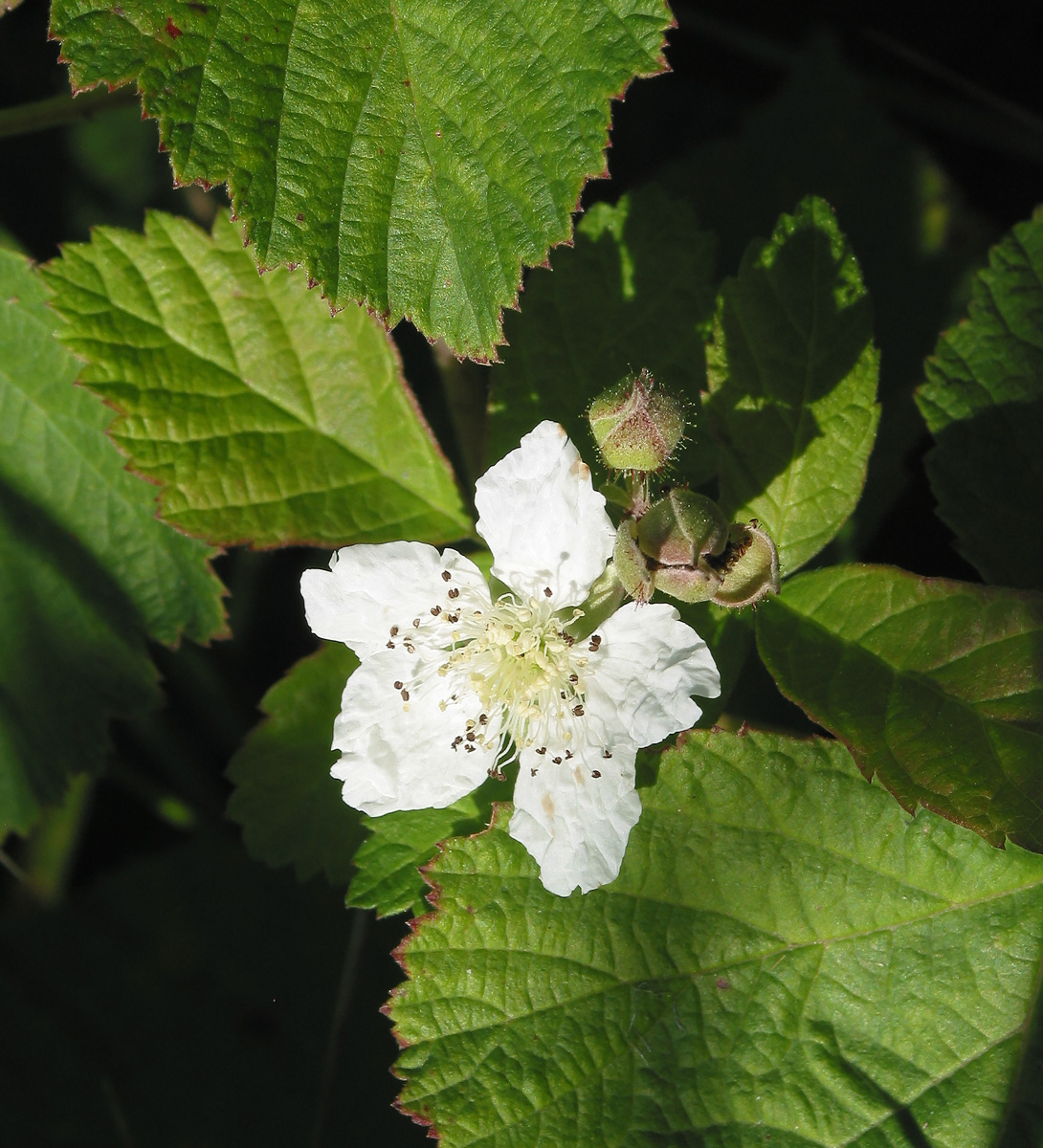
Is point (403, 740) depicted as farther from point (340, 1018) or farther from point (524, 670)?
point (340, 1018)

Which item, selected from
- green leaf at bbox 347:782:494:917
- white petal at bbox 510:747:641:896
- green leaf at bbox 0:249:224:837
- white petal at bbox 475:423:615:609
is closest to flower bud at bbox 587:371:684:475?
white petal at bbox 475:423:615:609

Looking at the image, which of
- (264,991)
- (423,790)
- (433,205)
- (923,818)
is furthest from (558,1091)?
(264,991)

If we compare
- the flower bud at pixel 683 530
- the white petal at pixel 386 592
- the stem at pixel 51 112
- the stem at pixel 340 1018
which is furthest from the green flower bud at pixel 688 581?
the stem at pixel 51 112

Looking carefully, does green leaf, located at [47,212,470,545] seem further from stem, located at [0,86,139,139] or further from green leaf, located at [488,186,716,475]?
stem, located at [0,86,139,139]

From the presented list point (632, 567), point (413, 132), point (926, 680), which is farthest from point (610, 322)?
point (926, 680)

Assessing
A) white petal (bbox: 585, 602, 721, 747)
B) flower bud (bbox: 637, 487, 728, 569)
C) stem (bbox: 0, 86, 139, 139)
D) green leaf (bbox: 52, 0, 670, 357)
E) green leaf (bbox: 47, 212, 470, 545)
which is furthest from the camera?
stem (bbox: 0, 86, 139, 139)

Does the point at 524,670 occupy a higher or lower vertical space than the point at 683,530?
lower
